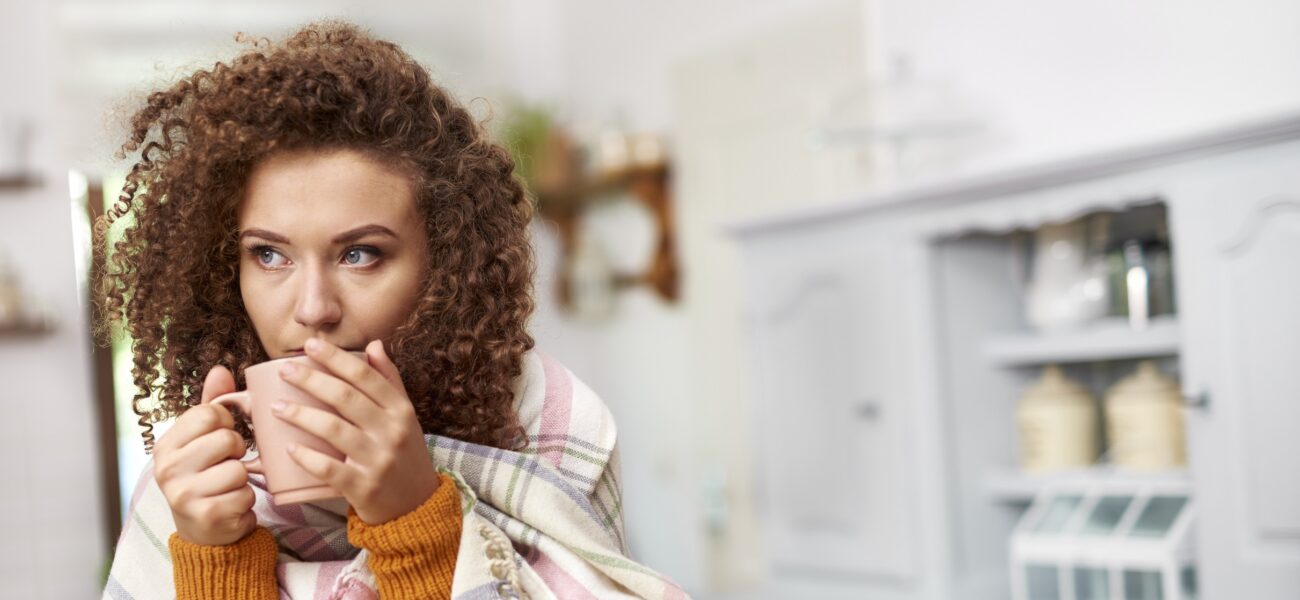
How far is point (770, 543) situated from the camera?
2.52 meters

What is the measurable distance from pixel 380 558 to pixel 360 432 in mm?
85

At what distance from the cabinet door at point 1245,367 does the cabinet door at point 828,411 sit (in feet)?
1.90

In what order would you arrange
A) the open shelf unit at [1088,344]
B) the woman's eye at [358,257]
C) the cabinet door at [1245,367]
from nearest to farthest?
the woman's eye at [358,257] → the cabinet door at [1245,367] → the open shelf unit at [1088,344]

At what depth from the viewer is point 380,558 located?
0.69 meters

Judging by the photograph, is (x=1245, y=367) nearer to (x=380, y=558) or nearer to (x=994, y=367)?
(x=994, y=367)

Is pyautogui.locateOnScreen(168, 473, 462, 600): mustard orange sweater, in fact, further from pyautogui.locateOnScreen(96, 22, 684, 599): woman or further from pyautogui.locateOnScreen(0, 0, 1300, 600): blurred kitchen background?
pyautogui.locateOnScreen(0, 0, 1300, 600): blurred kitchen background

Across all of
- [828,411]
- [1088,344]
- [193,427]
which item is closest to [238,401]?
[193,427]

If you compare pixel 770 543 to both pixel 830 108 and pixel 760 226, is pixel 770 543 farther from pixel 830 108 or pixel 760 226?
pixel 830 108

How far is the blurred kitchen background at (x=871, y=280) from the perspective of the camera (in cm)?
170

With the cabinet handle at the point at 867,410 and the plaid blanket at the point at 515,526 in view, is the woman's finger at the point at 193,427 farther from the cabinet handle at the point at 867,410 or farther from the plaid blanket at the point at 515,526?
the cabinet handle at the point at 867,410

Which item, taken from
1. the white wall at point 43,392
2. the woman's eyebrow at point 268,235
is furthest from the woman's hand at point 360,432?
the white wall at point 43,392

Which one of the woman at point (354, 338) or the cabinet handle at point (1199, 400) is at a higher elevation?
the woman at point (354, 338)

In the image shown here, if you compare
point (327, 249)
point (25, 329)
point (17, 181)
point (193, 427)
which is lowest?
point (193, 427)

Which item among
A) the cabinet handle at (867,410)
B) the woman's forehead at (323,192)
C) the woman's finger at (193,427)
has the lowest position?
the cabinet handle at (867,410)
